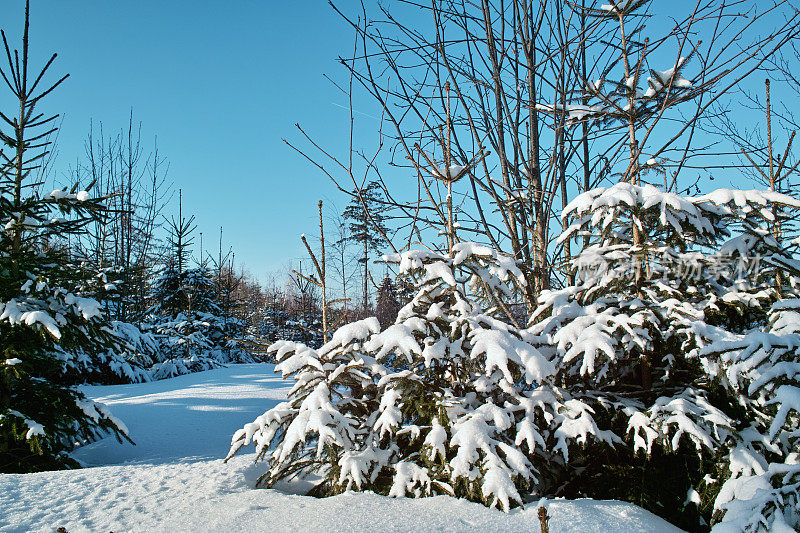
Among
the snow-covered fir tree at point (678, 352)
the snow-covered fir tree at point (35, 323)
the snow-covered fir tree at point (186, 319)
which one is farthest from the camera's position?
the snow-covered fir tree at point (186, 319)

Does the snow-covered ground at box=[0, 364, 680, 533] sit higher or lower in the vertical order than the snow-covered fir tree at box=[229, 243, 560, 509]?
lower

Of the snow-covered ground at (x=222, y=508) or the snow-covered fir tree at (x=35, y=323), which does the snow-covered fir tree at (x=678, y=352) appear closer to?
the snow-covered ground at (x=222, y=508)

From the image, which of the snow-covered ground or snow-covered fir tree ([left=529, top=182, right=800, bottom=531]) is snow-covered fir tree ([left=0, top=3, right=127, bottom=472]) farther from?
snow-covered fir tree ([left=529, top=182, right=800, bottom=531])

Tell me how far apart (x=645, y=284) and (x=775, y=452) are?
1.06 metres

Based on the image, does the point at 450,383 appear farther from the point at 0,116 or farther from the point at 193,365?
the point at 193,365

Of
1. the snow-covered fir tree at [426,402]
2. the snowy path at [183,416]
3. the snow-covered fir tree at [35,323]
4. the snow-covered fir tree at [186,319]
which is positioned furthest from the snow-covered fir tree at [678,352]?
the snow-covered fir tree at [186,319]

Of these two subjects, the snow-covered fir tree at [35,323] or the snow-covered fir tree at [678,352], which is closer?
the snow-covered fir tree at [678,352]

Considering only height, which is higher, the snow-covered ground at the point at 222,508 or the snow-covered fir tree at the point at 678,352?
the snow-covered fir tree at the point at 678,352

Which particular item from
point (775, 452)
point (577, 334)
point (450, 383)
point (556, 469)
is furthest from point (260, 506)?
point (775, 452)

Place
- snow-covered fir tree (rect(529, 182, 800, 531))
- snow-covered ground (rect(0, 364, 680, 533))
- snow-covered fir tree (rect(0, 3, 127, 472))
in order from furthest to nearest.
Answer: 1. snow-covered fir tree (rect(0, 3, 127, 472))
2. snow-covered fir tree (rect(529, 182, 800, 531))
3. snow-covered ground (rect(0, 364, 680, 533))

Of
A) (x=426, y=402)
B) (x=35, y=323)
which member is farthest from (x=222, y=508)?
(x=35, y=323)

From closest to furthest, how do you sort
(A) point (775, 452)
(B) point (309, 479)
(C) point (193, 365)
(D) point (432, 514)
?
(D) point (432, 514) < (A) point (775, 452) < (B) point (309, 479) < (C) point (193, 365)

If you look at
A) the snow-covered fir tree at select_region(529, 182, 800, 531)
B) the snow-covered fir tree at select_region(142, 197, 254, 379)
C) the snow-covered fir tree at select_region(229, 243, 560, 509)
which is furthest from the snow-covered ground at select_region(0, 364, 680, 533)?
the snow-covered fir tree at select_region(142, 197, 254, 379)

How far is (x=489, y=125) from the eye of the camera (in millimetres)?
3527
